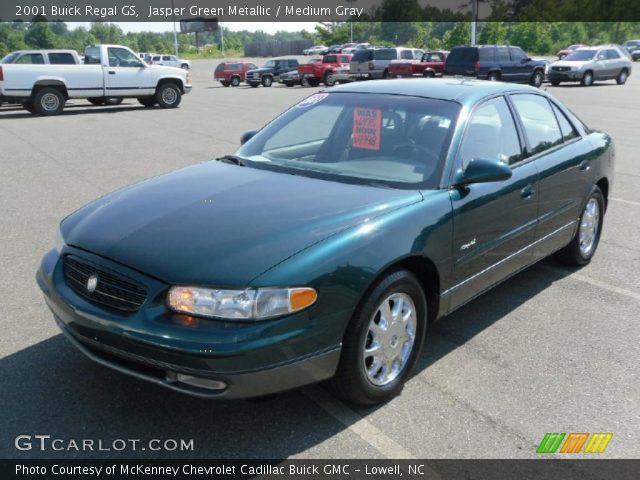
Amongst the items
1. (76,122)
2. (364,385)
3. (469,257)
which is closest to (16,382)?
(364,385)

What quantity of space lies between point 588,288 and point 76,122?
49.4 feet

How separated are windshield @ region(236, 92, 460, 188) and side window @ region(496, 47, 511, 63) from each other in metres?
24.3

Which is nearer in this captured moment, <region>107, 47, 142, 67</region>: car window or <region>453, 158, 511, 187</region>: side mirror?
<region>453, 158, 511, 187</region>: side mirror

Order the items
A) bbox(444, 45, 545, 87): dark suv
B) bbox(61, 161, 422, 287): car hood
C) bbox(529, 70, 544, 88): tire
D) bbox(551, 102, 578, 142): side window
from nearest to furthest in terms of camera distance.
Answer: bbox(61, 161, 422, 287): car hood
bbox(551, 102, 578, 142): side window
bbox(444, 45, 545, 87): dark suv
bbox(529, 70, 544, 88): tire

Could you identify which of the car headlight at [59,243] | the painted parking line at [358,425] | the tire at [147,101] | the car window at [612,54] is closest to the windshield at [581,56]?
the car window at [612,54]

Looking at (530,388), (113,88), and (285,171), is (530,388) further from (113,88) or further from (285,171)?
(113,88)

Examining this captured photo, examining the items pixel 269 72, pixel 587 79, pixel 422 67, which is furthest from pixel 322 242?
pixel 269 72

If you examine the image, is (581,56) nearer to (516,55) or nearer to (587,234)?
(516,55)

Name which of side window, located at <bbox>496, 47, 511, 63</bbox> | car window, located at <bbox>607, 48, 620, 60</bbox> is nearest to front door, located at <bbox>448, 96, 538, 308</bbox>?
side window, located at <bbox>496, 47, 511, 63</bbox>

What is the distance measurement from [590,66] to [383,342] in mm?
28573

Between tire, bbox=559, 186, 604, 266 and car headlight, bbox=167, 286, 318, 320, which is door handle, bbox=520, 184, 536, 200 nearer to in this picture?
tire, bbox=559, 186, 604, 266

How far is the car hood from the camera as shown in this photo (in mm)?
2805

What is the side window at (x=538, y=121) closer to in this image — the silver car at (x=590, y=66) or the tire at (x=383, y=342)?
the tire at (x=383, y=342)

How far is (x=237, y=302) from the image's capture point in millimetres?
2666
